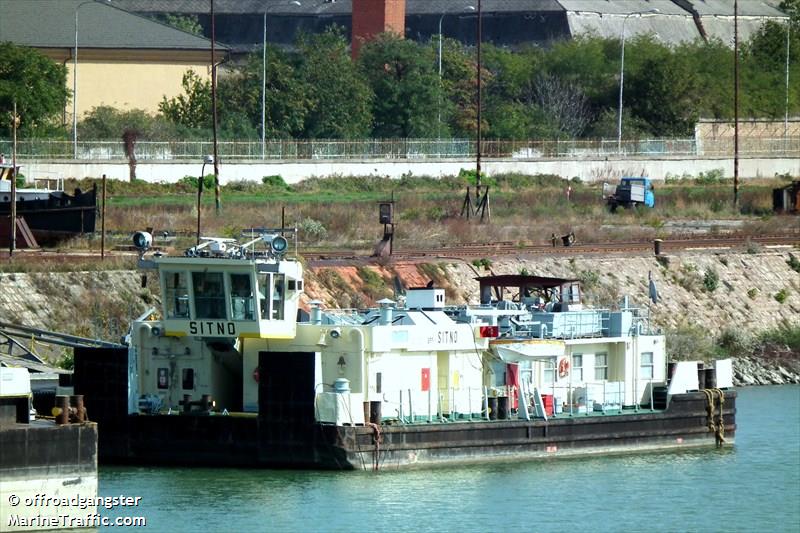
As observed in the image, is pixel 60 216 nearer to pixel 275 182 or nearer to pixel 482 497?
pixel 275 182

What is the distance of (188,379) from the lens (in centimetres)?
4644

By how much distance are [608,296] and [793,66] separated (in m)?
80.6

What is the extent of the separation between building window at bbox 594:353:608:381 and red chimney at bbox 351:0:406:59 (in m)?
89.5

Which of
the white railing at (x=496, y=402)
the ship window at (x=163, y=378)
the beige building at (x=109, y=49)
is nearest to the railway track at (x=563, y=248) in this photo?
the white railing at (x=496, y=402)

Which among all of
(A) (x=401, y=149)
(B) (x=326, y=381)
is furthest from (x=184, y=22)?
(B) (x=326, y=381)

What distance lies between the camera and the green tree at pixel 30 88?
100625 millimetres

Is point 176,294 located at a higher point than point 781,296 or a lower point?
higher

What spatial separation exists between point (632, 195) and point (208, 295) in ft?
186

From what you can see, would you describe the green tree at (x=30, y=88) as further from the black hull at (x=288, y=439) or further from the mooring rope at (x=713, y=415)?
the black hull at (x=288, y=439)

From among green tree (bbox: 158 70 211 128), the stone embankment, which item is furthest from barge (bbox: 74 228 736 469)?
green tree (bbox: 158 70 211 128)

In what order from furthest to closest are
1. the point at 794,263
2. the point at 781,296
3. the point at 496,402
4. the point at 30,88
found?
the point at 30,88, the point at 794,263, the point at 781,296, the point at 496,402

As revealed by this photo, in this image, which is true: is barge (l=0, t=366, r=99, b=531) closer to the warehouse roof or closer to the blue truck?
the blue truck

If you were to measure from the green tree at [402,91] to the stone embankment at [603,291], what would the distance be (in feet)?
139

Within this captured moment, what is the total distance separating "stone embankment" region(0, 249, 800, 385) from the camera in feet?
191
